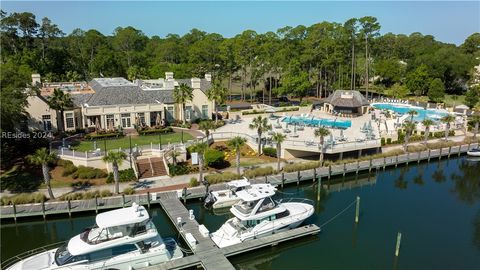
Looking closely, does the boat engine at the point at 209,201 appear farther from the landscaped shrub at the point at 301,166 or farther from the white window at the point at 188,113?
the white window at the point at 188,113

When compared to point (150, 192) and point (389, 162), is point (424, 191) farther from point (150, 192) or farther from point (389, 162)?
point (150, 192)

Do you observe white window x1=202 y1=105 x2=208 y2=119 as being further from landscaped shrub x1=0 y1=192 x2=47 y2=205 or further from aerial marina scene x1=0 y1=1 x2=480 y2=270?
landscaped shrub x1=0 y1=192 x2=47 y2=205

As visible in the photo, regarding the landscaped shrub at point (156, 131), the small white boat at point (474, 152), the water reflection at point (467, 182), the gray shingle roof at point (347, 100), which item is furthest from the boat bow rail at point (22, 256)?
the gray shingle roof at point (347, 100)

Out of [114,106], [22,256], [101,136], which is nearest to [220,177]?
[22,256]

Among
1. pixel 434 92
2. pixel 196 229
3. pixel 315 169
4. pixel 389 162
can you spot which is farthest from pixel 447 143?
pixel 196 229

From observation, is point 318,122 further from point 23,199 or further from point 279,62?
point 23,199

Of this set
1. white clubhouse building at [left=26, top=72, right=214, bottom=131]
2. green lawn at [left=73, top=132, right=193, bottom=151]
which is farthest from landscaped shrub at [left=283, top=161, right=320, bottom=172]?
white clubhouse building at [left=26, top=72, right=214, bottom=131]
